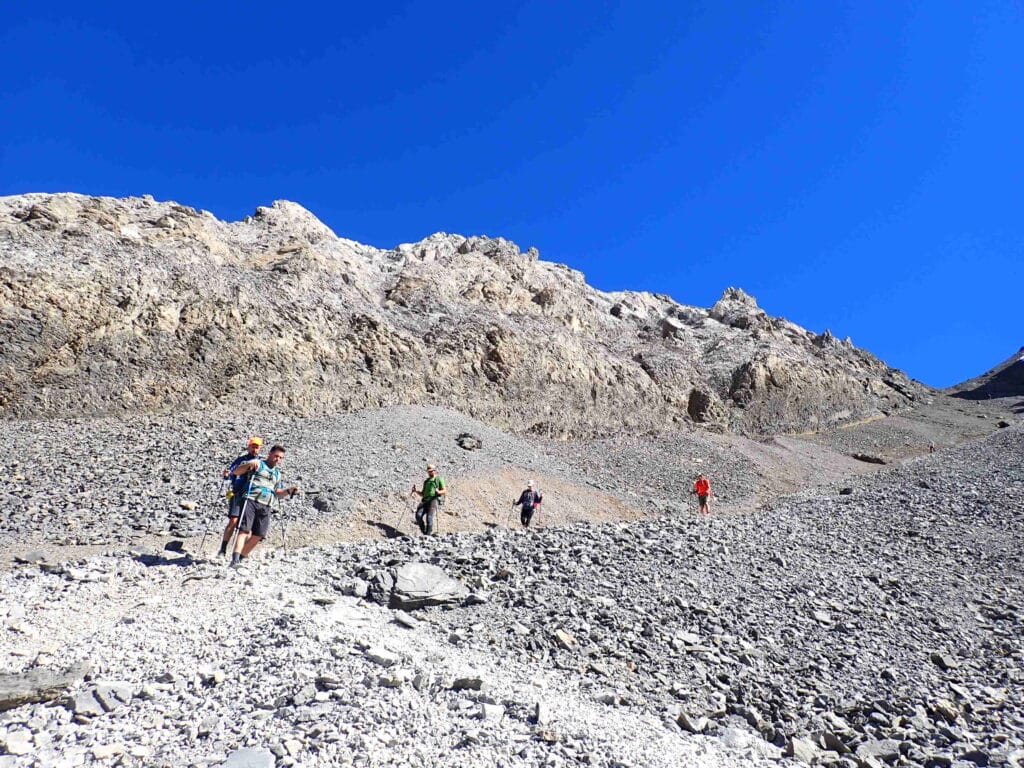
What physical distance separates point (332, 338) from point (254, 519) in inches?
792

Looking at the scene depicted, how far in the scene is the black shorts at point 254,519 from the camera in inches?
331

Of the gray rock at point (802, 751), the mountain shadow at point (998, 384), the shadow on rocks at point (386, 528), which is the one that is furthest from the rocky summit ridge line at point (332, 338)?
the gray rock at point (802, 751)

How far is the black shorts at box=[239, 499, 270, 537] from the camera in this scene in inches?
331

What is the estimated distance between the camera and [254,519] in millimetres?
8562

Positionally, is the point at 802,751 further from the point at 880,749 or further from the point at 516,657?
the point at 516,657

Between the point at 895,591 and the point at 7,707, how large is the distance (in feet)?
38.1

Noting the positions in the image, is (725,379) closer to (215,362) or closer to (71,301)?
(215,362)

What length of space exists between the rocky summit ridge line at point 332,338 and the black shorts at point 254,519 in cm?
1505

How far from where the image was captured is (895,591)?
33.1ft

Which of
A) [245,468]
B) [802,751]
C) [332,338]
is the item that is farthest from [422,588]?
[332,338]

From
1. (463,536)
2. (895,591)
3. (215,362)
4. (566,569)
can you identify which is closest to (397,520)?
(463,536)

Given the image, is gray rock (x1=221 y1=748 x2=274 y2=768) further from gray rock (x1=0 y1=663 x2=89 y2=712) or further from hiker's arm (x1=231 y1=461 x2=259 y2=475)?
hiker's arm (x1=231 y1=461 x2=259 y2=475)

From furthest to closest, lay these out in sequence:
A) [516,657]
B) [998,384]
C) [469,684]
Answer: [998,384] → [516,657] → [469,684]

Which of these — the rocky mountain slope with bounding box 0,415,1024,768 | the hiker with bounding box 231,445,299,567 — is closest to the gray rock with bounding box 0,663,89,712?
the rocky mountain slope with bounding box 0,415,1024,768
